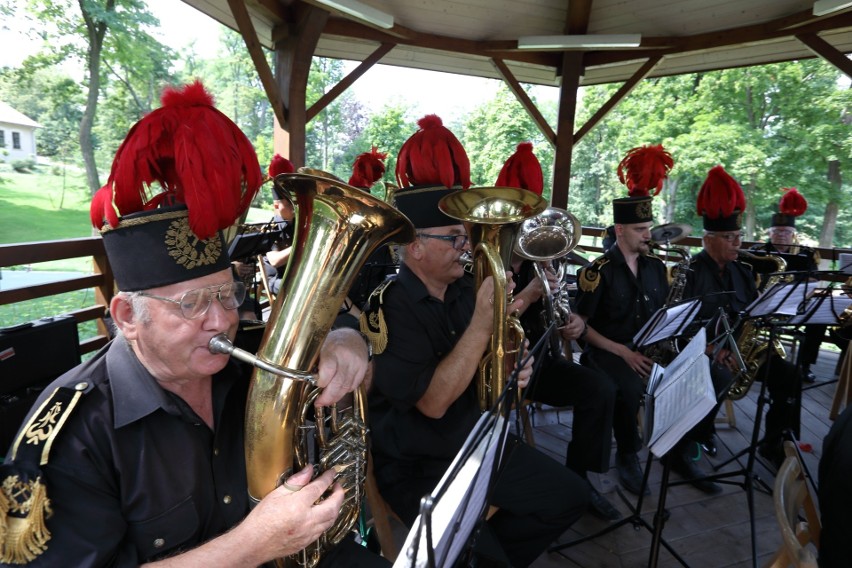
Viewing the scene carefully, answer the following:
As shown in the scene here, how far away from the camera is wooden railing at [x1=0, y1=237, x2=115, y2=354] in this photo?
335cm

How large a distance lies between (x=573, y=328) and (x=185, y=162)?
294 centimetres

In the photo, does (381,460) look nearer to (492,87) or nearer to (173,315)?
(173,315)

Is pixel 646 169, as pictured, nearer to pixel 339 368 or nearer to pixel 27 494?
pixel 339 368

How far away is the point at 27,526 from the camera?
1.01m

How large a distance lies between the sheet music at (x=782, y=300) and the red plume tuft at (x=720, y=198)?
1462mm

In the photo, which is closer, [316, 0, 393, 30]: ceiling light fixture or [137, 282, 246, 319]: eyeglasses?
[137, 282, 246, 319]: eyeglasses

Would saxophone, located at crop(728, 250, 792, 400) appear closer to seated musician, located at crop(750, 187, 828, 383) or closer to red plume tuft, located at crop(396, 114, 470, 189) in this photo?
seated musician, located at crop(750, 187, 828, 383)

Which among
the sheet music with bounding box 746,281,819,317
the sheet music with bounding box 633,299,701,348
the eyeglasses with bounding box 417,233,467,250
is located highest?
the eyeglasses with bounding box 417,233,467,250

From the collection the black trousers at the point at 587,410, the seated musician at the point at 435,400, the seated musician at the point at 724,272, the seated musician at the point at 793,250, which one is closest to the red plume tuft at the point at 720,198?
the seated musician at the point at 724,272

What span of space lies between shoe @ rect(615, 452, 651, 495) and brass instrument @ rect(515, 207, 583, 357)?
37.8 inches

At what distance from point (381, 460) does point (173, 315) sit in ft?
4.10

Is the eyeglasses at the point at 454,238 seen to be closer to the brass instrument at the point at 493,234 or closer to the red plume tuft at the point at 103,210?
the brass instrument at the point at 493,234

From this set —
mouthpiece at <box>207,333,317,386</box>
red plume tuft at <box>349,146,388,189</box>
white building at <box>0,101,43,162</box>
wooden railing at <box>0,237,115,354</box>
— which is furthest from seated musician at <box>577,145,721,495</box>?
white building at <box>0,101,43,162</box>

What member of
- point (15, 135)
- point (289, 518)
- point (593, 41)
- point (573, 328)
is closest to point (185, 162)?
point (289, 518)
